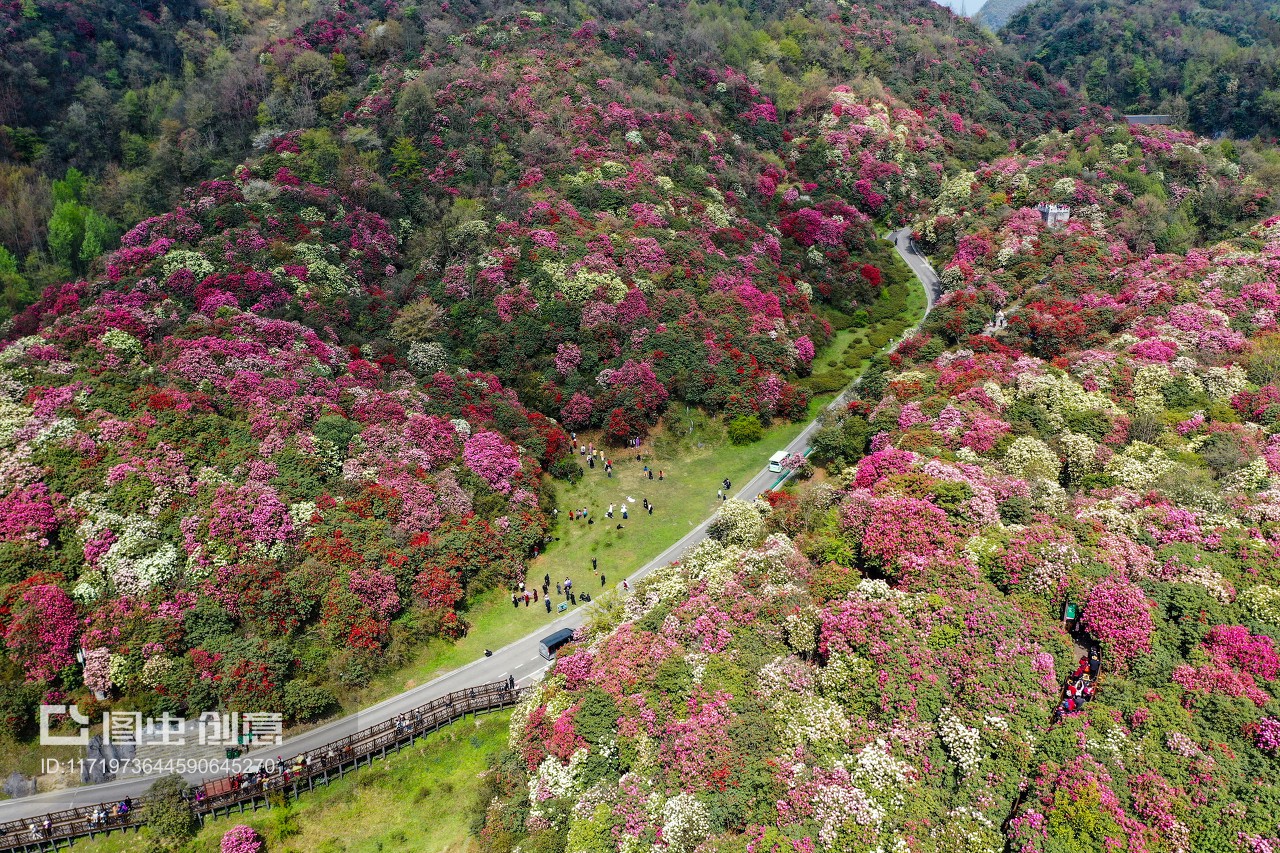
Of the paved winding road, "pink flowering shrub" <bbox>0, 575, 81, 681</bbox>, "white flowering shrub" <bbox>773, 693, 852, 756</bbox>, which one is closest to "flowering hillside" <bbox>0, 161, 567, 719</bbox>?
"pink flowering shrub" <bbox>0, 575, 81, 681</bbox>

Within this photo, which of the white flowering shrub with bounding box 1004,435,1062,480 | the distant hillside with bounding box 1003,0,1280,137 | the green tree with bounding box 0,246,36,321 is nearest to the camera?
the white flowering shrub with bounding box 1004,435,1062,480

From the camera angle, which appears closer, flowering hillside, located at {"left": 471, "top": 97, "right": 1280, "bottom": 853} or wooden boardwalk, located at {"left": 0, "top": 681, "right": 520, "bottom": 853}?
flowering hillside, located at {"left": 471, "top": 97, "right": 1280, "bottom": 853}

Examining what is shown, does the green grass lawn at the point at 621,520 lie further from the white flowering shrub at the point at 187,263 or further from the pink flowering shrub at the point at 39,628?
the white flowering shrub at the point at 187,263

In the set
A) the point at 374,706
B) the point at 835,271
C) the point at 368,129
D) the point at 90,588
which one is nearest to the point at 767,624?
the point at 374,706

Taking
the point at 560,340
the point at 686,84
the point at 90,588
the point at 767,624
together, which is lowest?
the point at 90,588

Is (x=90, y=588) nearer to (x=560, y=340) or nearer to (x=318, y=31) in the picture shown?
(x=560, y=340)

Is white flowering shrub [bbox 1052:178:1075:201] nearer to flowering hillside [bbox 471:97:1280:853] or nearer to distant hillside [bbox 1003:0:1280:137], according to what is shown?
flowering hillside [bbox 471:97:1280:853]
